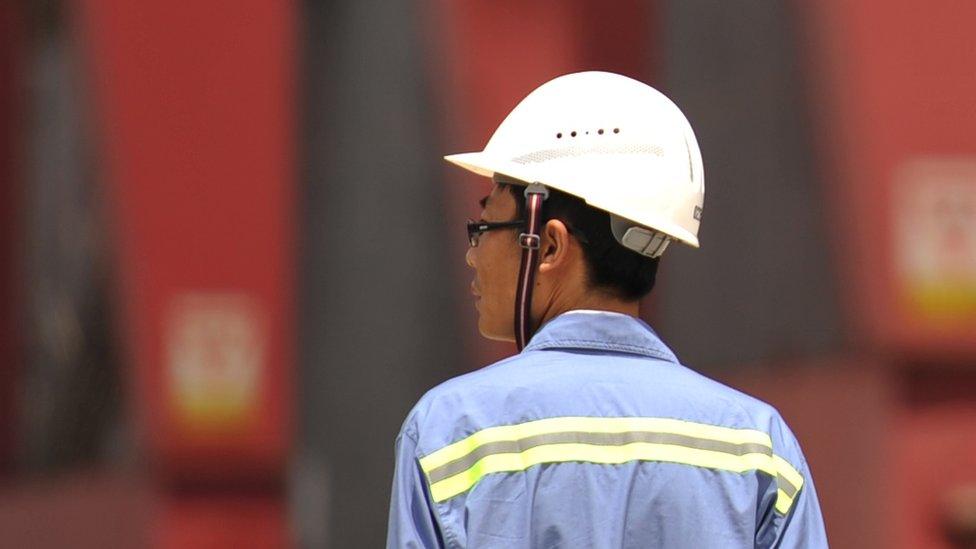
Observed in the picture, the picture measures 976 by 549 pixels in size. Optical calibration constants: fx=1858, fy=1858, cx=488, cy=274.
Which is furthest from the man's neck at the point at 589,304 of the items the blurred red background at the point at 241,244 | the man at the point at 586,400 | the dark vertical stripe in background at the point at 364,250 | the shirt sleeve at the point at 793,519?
the dark vertical stripe in background at the point at 364,250

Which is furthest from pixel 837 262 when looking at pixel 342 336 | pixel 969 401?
pixel 342 336

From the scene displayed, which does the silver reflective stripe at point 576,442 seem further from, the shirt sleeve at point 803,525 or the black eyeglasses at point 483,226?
the black eyeglasses at point 483,226

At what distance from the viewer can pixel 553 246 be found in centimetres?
209

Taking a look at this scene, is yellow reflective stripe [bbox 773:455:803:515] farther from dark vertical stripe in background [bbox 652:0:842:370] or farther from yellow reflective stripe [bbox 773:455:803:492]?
dark vertical stripe in background [bbox 652:0:842:370]

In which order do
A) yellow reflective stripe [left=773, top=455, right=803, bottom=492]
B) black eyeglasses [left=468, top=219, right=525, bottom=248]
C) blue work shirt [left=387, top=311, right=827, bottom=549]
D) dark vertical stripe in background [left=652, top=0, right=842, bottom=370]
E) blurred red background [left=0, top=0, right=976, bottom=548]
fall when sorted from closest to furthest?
1. blue work shirt [left=387, top=311, right=827, bottom=549]
2. yellow reflective stripe [left=773, top=455, right=803, bottom=492]
3. black eyeglasses [left=468, top=219, right=525, bottom=248]
4. dark vertical stripe in background [left=652, top=0, right=842, bottom=370]
5. blurred red background [left=0, top=0, right=976, bottom=548]

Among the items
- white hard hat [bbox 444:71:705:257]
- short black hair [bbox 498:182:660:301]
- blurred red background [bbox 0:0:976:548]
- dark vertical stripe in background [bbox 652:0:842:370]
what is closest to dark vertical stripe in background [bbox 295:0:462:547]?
blurred red background [bbox 0:0:976:548]

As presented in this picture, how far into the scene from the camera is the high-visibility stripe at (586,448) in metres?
1.93

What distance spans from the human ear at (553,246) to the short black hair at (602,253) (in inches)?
0.7

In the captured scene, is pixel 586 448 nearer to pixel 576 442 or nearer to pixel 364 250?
pixel 576 442

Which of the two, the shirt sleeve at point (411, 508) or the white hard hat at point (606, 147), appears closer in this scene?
the shirt sleeve at point (411, 508)

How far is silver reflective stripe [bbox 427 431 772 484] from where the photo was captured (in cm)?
193

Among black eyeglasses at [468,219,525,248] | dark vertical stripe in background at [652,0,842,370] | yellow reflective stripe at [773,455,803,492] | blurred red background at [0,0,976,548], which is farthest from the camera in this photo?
blurred red background at [0,0,976,548]

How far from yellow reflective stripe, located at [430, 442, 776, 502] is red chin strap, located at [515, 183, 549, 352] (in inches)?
8.2

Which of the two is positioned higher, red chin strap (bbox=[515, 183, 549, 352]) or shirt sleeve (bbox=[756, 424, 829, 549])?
red chin strap (bbox=[515, 183, 549, 352])
